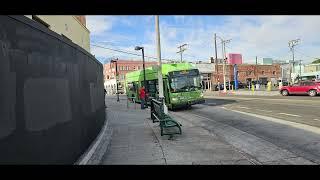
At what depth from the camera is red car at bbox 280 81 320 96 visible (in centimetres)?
3703

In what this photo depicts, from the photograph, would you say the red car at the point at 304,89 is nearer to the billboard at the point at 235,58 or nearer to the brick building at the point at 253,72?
the brick building at the point at 253,72

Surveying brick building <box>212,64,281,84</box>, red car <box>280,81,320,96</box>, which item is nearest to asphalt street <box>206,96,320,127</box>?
red car <box>280,81,320,96</box>

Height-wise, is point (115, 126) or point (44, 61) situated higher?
point (44, 61)

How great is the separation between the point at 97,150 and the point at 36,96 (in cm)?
490

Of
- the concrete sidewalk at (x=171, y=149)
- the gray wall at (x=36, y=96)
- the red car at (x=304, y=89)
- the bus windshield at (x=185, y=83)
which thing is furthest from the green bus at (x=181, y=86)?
the gray wall at (x=36, y=96)

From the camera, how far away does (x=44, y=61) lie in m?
6.05

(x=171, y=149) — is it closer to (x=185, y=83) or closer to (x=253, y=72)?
(x=185, y=83)

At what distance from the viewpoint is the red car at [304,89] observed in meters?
37.0

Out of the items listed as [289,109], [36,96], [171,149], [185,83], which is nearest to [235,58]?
[185,83]

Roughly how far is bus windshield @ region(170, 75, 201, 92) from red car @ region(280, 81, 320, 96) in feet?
52.8

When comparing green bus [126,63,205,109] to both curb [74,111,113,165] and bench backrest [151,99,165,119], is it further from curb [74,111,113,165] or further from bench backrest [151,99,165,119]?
curb [74,111,113,165]

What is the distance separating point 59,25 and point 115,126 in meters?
6.16
